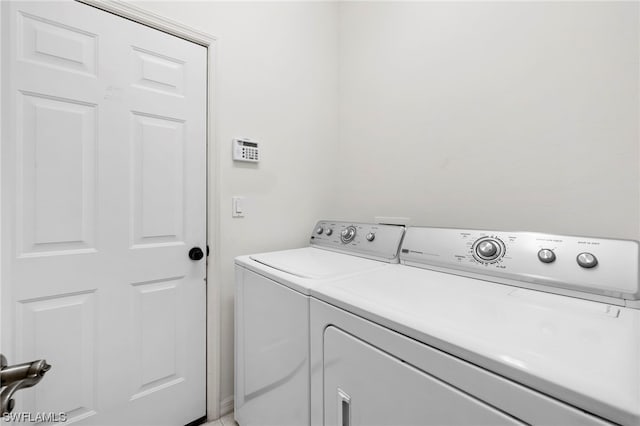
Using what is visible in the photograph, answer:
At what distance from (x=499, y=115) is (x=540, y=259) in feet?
2.39

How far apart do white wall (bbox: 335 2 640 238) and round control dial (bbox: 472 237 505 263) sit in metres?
0.32

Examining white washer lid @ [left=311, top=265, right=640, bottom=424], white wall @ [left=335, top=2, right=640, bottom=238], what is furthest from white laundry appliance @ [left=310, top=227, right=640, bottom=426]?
white wall @ [left=335, top=2, right=640, bottom=238]

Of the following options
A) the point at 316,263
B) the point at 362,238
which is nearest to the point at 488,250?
the point at 362,238

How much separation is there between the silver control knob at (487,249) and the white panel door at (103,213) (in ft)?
4.41

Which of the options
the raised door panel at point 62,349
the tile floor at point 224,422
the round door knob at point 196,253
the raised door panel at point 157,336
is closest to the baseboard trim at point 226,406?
the tile floor at point 224,422

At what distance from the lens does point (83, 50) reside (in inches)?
46.1

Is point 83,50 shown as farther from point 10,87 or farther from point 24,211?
point 24,211

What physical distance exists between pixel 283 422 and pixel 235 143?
1371 mm

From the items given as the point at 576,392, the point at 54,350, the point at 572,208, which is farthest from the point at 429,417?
the point at 54,350

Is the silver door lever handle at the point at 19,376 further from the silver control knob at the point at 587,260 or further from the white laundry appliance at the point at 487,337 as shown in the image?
the silver control knob at the point at 587,260

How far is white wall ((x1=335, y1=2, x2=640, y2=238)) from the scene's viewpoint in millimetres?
1001

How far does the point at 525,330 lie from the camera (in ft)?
1.95

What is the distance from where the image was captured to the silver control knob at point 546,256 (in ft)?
2.87

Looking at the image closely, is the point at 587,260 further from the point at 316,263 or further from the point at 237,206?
the point at 237,206
